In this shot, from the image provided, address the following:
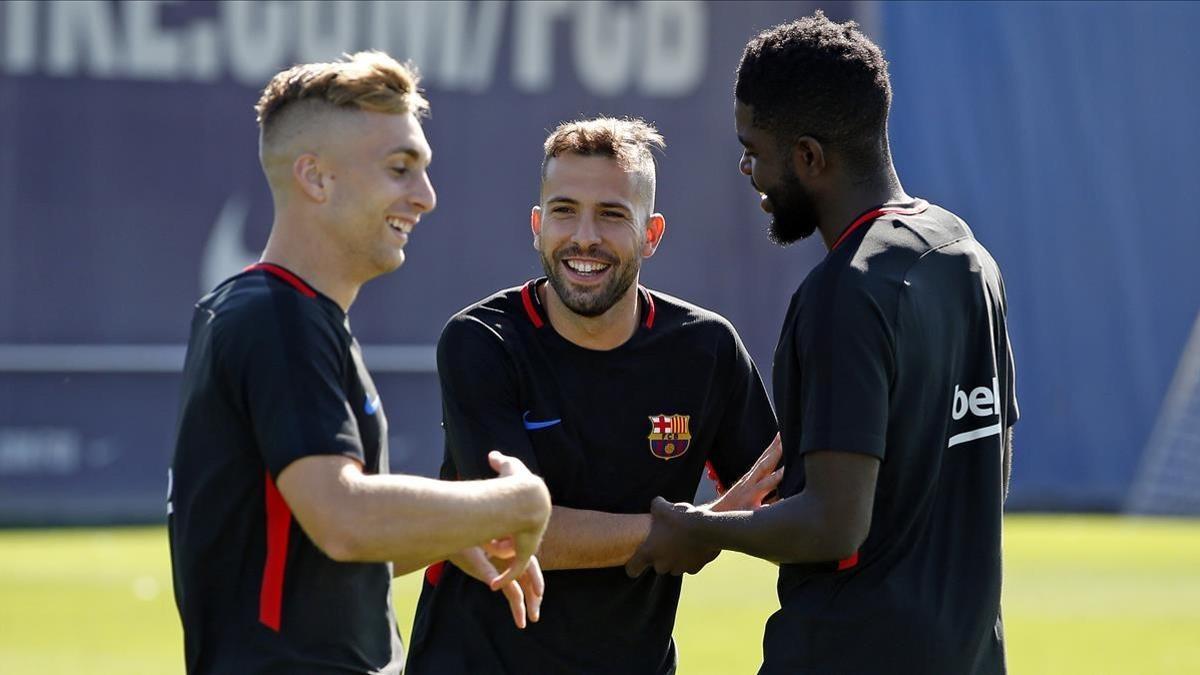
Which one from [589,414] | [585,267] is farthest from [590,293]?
[589,414]

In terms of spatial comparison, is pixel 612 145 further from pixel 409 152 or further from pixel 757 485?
pixel 409 152

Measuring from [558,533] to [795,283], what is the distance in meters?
14.9

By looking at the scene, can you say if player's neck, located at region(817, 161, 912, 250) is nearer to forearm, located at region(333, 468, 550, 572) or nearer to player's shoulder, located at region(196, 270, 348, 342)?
forearm, located at region(333, 468, 550, 572)

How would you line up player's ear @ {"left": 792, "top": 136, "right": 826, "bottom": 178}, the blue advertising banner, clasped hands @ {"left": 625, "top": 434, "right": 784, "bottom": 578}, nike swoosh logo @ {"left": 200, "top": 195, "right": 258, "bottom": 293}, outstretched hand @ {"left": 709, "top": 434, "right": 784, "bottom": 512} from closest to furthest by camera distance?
player's ear @ {"left": 792, "top": 136, "right": 826, "bottom": 178} < clasped hands @ {"left": 625, "top": 434, "right": 784, "bottom": 578} < outstretched hand @ {"left": 709, "top": 434, "right": 784, "bottom": 512} < the blue advertising banner < nike swoosh logo @ {"left": 200, "top": 195, "right": 258, "bottom": 293}

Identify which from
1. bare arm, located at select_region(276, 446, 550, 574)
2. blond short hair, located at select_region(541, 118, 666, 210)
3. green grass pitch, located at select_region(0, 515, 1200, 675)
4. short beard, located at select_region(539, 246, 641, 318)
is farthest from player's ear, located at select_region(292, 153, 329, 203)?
green grass pitch, located at select_region(0, 515, 1200, 675)

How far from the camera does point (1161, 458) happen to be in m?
20.5

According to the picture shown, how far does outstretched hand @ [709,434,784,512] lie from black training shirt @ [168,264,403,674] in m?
1.20

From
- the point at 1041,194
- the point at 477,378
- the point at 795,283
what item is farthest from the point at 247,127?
the point at 477,378

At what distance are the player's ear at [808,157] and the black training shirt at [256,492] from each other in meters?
1.25

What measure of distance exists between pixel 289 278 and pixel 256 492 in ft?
1.53

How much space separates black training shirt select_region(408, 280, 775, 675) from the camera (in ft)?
15.9

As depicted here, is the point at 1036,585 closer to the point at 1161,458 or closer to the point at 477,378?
the point at 1161,458

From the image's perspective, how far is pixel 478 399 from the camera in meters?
4.87

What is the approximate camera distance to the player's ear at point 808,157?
4254mm
